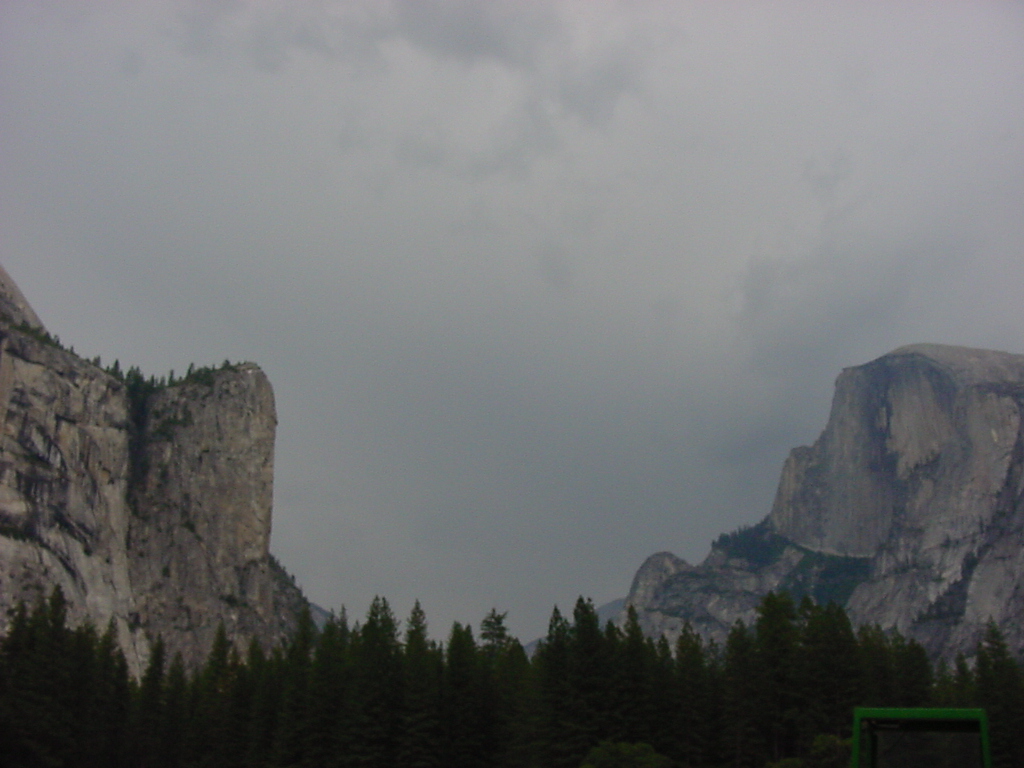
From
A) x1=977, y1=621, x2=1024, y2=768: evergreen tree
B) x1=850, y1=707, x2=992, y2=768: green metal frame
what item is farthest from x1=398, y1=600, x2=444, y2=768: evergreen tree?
x1=850, y1=707, x2=992, y2=768: green metal frame

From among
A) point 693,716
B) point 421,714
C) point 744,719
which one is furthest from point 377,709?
point 744,719

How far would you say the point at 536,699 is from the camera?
7962 cm

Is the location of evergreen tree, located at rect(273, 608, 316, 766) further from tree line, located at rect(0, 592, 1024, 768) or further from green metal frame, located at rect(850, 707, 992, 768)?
green metal frame, located at rect(850, 707, 992, 768)

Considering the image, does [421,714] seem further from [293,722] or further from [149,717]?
[149,717]

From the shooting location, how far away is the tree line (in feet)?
257

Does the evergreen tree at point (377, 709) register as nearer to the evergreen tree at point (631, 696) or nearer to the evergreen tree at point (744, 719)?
the evergreen tree at point (631, 696)

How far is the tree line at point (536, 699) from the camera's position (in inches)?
3086

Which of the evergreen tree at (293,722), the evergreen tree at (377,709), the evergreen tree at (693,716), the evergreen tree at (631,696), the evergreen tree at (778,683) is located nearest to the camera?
the evergreen tree at (631,696)

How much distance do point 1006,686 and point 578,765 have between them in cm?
3428

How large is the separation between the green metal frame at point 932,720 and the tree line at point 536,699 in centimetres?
4901

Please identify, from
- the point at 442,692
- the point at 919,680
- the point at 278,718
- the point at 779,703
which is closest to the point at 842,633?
the point at 779,703

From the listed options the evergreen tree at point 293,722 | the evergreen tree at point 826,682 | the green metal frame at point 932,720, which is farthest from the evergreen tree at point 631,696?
the green metal frame at point 932,720

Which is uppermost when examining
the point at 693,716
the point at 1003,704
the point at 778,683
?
the point at 778,683

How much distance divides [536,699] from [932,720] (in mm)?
60985
